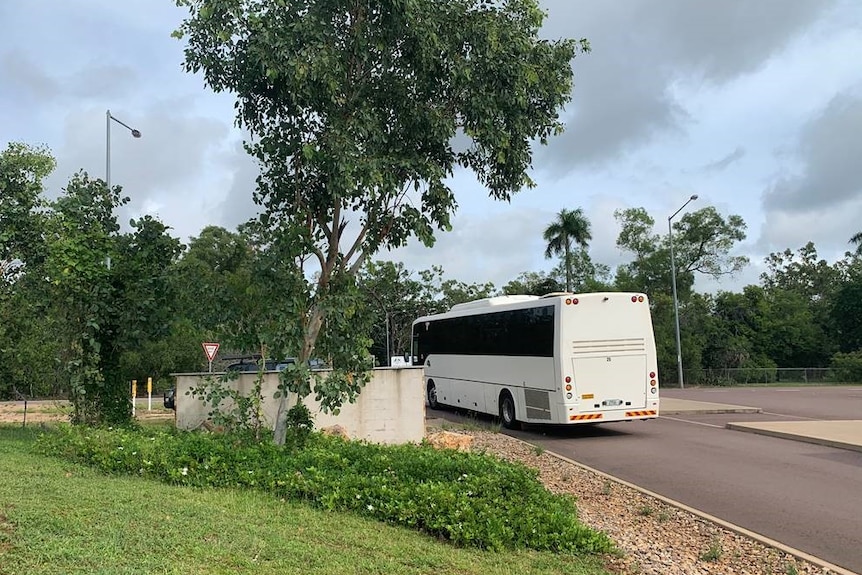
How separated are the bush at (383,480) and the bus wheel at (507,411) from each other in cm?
874

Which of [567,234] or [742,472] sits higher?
[567,234]

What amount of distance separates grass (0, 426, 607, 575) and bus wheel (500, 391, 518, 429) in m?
11.3

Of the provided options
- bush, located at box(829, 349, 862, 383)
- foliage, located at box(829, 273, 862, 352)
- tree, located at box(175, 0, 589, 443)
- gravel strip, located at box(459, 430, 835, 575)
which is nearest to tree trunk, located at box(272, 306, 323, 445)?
tree, located at box(175, 0, 589, 443)

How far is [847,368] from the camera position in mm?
44594

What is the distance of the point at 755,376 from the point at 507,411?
35294 millimetres

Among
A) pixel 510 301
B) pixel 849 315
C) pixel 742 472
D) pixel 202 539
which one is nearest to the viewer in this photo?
pixel 202 539

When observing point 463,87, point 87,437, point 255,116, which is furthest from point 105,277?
point 463,87

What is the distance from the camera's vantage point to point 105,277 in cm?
1147

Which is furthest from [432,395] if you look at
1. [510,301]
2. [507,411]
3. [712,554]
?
[712,554]

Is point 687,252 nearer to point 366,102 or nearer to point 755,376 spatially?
point 755,376

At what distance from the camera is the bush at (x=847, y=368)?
4400 cm

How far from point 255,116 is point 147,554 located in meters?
6.67

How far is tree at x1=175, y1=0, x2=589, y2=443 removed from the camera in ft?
28.0

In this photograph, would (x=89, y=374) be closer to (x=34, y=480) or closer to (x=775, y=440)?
(x=34, y=480)
